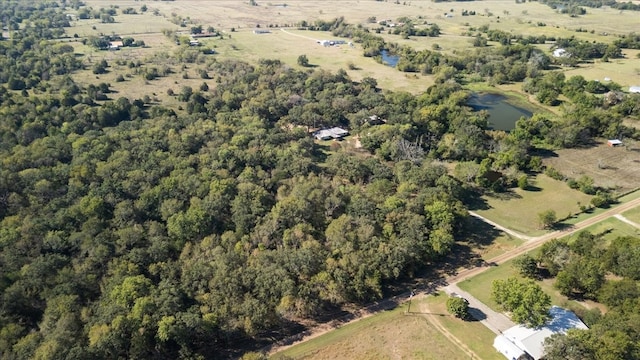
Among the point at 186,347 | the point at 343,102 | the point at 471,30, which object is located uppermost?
the point at 471,30

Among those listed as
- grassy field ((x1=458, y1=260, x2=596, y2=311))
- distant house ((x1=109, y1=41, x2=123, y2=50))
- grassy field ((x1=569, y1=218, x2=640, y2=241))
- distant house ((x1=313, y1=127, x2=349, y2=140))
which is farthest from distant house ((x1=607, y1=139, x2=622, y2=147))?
distant house ((x1=109, y1=41, x2=123, y2=50))

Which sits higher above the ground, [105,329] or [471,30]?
[471,30]

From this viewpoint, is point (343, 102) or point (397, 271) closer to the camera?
point (397, 271)

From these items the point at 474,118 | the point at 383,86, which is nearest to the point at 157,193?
the point at 474,118

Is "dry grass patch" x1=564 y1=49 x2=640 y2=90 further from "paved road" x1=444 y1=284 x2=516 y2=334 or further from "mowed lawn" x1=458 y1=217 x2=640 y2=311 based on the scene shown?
"paved road" x1=444 y1=284 x2=516 y2=334

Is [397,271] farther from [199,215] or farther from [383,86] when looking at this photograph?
[383,86]

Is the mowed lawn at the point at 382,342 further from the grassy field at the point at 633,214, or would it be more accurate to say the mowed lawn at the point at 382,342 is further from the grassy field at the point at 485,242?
the grassy field at the point at 633,214

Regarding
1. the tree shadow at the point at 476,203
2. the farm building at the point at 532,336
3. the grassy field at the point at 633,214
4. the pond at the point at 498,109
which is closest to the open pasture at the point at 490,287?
the farm building at the point at 532,336
